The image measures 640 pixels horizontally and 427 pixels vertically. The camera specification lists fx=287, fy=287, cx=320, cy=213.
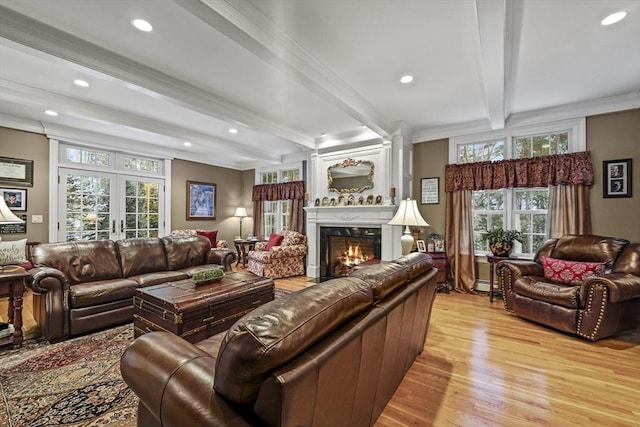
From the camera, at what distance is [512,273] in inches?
134

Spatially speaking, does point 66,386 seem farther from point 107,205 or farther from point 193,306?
point 107,205

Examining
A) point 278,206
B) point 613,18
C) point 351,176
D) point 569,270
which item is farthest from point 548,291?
point 278,206

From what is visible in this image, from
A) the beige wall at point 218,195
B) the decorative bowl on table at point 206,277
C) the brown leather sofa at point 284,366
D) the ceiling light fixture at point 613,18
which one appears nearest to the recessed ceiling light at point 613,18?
the ceiling light fixture at point 613,18

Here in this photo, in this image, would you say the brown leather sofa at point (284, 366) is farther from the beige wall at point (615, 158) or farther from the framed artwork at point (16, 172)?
the framed artwork at point (16, 172)

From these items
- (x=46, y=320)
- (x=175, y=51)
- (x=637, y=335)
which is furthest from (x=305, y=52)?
(x=637, y=335)

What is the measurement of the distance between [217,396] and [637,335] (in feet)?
13.2

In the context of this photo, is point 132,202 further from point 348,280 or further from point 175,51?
point 348,280

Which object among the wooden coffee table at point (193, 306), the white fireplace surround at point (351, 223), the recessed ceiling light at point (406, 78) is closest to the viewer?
the wooden coffee table at point (193, 306)

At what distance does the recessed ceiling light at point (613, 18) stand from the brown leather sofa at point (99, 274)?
452 cm

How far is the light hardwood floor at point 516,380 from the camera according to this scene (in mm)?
1706

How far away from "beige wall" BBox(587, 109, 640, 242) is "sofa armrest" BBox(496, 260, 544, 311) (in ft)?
3.55

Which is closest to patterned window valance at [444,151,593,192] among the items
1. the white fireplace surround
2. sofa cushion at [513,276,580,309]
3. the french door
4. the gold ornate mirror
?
the white fireplace surround

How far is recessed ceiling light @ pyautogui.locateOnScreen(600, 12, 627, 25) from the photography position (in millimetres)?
2092

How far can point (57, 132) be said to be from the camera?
15.2ft
